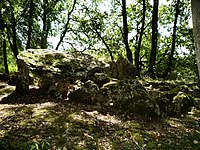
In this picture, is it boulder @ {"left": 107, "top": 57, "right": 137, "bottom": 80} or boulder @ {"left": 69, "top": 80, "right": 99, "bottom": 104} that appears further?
boulder @ {"left": 107, "top": 57, "right": 137, "bottom": 80}

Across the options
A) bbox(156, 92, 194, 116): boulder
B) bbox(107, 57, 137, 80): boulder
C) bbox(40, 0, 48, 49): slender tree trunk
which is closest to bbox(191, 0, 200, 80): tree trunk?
bbox(156, 92, 194, 116): boulder

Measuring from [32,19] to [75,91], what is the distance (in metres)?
11.6

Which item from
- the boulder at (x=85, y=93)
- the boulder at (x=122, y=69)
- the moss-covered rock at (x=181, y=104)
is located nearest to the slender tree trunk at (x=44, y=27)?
the boulder at (x=122, y=69)

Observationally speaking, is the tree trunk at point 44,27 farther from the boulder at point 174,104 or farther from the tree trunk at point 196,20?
the tree trunk at point 196,20

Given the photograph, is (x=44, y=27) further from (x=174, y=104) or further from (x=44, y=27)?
(x=174, y=104)

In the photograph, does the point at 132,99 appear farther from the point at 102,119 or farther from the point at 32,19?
the point at 32,19

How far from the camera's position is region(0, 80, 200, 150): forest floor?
22.7ft

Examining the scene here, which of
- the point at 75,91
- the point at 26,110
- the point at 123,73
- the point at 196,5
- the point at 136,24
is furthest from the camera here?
the point at 136,24

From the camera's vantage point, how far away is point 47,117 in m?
8.53

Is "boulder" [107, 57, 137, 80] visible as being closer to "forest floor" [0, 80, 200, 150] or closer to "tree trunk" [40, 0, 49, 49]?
"forest floor" [0, 80, 200, 150]

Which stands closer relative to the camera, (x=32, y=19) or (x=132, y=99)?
(x=132, y=99)

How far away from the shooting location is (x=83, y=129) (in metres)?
7.81

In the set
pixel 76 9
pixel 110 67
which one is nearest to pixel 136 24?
pixel 76 9

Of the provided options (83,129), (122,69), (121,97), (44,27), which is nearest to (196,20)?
(83,129)
